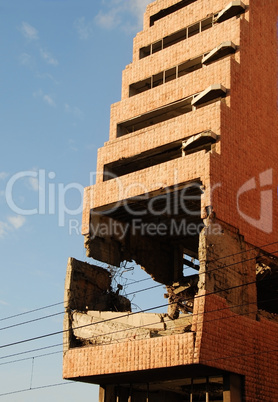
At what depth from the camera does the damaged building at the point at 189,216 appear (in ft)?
77.7

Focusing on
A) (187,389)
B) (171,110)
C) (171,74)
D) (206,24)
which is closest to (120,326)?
(187,389)

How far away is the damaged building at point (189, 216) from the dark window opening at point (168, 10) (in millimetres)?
65

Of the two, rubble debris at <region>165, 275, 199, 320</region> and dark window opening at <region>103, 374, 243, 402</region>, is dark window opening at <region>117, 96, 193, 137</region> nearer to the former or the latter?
rubble debris at <region>165, 275, 199, 320</region>

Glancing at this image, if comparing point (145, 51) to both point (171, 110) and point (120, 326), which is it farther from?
point (120, 326)

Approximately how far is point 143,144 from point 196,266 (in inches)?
355

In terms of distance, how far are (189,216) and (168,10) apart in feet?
39.5

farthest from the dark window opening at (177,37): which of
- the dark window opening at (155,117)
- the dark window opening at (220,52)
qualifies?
the dark window opening at (155,117)

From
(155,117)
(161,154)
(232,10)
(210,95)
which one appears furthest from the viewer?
(155,117)

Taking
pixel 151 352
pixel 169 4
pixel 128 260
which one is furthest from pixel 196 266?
pixel 169 4

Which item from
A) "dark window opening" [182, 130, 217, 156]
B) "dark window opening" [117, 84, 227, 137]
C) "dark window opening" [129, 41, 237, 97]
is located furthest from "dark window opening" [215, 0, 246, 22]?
"dark window opening" [182, 130, 217, 156]

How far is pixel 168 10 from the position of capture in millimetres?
34500

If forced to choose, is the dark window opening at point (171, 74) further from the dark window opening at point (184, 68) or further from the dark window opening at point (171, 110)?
the dark window opening at point (171, 110)

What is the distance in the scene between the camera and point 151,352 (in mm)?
23578

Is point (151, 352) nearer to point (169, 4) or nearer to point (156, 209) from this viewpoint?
point (156, 209)
